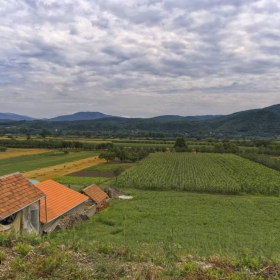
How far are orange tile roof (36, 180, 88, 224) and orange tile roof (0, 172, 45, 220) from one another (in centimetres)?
220

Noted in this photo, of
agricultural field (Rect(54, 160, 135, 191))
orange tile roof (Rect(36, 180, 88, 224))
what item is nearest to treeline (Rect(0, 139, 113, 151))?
agricultural field (Rect(54, 160, 135, 191))

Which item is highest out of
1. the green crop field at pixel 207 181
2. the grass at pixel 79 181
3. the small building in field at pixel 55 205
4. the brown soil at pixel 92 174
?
the small building in field at pixel 55 205

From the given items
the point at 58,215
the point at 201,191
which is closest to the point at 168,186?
the point at 201,191

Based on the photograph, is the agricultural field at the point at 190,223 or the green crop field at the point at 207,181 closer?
the agricultural field at the point at 190,223

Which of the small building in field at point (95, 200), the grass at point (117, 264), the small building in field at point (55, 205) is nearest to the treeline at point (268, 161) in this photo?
the small building in field at point (95, 200)

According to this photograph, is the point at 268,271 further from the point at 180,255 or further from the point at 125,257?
the point at 125,257

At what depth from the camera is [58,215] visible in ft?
51.8

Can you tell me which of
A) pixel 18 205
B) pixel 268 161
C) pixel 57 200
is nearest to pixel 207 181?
pixel 57 200

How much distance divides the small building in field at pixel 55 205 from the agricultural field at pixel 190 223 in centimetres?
139

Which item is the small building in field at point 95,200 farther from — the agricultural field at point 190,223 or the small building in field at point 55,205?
A: the small building in field at point 55,205

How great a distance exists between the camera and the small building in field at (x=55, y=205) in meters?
14.8

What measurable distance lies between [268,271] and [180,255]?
181 centimetres

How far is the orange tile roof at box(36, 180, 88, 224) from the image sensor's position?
15.5 m

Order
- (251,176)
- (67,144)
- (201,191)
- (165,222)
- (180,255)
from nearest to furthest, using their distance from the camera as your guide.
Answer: (180,255), (165,222), (201,191), (251,176), (67,144)
